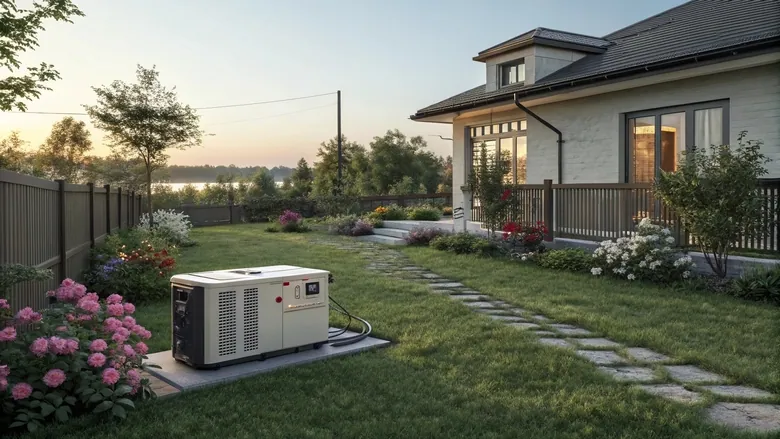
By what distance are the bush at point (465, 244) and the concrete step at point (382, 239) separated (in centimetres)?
197

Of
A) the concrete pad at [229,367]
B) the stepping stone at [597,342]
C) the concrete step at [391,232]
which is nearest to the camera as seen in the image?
the concrete pad at [229,367]

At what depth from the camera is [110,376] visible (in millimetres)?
3400

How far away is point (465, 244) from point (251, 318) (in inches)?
302

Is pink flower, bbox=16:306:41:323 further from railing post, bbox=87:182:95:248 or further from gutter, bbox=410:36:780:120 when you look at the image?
gutter, bbox=410:36:780:120

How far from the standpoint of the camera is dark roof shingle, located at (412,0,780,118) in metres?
9.52

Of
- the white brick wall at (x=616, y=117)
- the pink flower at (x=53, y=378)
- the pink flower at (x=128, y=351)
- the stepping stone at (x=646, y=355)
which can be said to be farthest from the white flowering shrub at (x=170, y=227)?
the stepping stone at (x=646, y=355)

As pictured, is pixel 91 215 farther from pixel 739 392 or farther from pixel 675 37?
pixel 675 37

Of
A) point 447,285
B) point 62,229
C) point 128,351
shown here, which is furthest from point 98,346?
point 447,285

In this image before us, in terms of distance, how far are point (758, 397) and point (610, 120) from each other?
339 inches

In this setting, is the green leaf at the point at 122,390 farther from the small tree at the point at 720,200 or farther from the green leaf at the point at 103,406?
the small tree at the point at 720,200

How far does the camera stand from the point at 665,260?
812cm

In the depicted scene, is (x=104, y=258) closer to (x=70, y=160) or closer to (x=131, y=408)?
(x=131, y=408)

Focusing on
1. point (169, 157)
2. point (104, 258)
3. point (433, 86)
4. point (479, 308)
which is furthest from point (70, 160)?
point (479, 308)

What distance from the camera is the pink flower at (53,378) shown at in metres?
3.24
